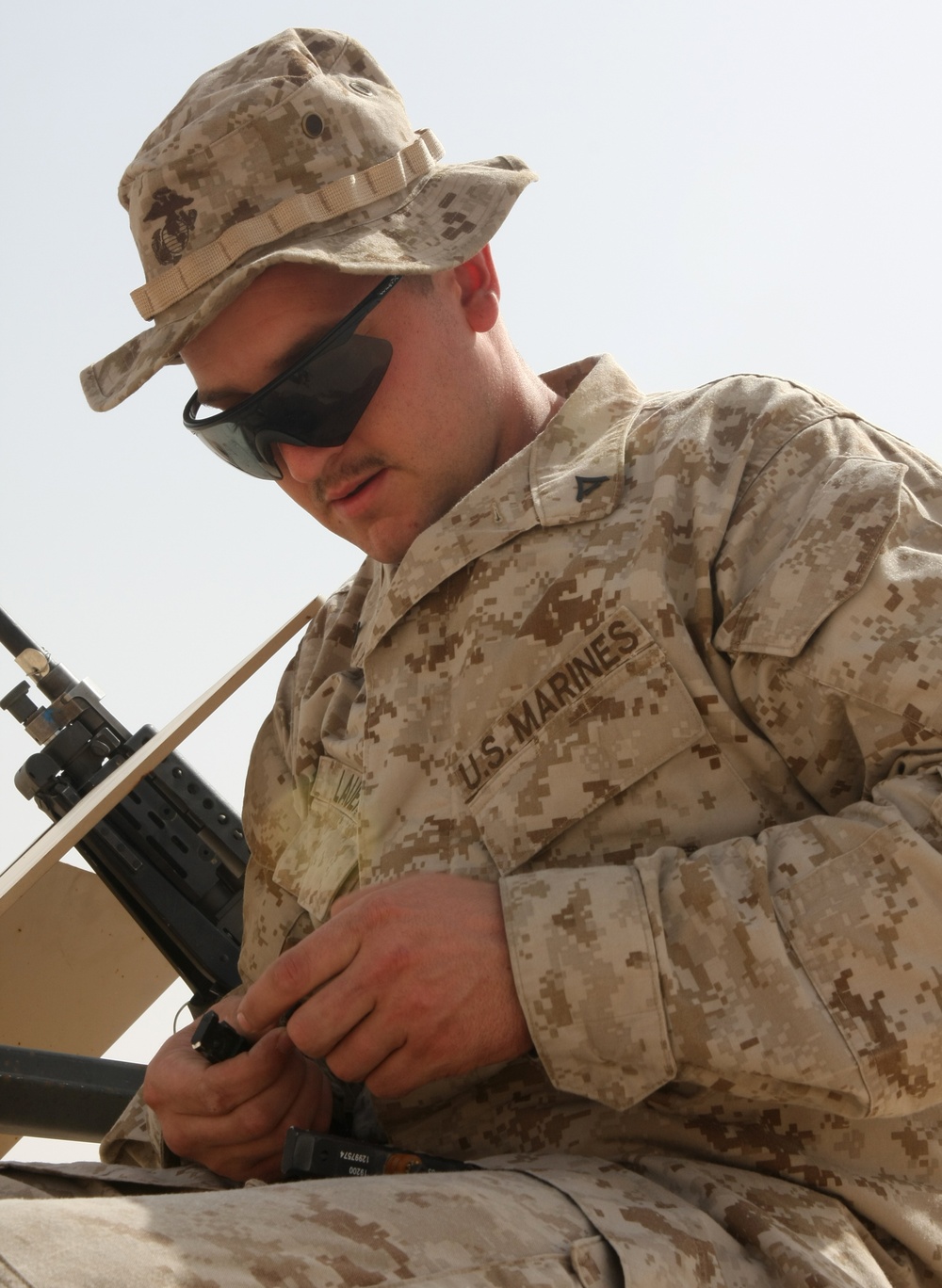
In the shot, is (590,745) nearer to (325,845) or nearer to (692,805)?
(692,805)

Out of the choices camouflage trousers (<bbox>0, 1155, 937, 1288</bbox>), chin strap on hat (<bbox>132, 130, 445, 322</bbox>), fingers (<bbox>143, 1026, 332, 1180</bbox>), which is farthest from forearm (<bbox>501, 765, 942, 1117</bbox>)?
chin strap on hat (<bbox>132, 130, 445, 322</bbox>)

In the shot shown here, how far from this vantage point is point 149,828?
3.86 m

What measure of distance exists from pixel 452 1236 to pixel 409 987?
0.36 m

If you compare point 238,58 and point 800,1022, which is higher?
point 238,58

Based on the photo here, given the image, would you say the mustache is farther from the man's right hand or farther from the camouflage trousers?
the camouflage trousers

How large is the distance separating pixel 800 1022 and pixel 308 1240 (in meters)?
0.57

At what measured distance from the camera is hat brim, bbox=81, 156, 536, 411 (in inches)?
80.5

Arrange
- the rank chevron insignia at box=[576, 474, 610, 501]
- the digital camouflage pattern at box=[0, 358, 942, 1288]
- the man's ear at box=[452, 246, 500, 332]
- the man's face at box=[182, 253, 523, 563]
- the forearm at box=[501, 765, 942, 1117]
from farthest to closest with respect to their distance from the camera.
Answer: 1. the man's ear at box=[452, 246, 500, 332]
2. the man's face at box=[182, 253, 523, 563]
3. the rank chevron insignia at box=[576, 474, 610, 501]
4. the forearm at box=[501, 765, 942, 1117]
5. the digital camouflage pattern at box=[0, 358, 942, 1288]

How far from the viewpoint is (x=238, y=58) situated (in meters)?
2.36

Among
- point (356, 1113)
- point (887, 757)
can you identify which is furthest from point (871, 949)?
point (356, 1113)

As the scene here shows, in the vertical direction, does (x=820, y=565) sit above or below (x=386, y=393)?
below

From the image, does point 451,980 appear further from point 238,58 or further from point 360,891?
point 238,58

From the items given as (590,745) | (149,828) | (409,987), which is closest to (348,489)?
(590,745)

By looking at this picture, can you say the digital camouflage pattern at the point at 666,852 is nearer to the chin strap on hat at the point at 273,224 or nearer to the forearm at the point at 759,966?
the forearm at the point at 759,966
